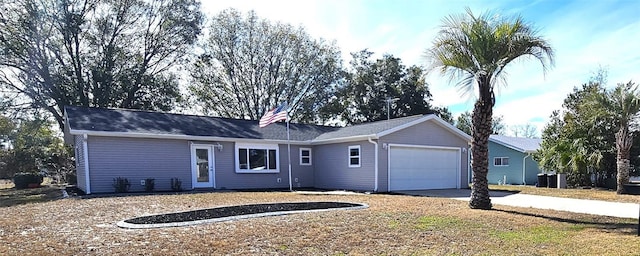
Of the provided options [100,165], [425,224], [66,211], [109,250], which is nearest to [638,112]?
[425,224]

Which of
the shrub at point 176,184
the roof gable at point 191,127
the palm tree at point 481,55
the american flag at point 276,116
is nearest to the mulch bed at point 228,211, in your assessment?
the palm tree at point 481,55

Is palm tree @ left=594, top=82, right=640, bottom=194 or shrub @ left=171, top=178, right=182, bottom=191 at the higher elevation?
palm tree @ left=594, top=82, right=640, bottom=194

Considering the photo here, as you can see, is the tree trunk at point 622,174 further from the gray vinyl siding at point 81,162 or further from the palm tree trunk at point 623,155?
the gray vinyl siding at point 81,162

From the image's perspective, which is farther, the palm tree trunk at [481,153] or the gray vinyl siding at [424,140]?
the gray vinyl siding at [424,140]

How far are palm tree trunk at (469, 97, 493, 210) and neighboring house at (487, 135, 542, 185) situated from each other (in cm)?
1585

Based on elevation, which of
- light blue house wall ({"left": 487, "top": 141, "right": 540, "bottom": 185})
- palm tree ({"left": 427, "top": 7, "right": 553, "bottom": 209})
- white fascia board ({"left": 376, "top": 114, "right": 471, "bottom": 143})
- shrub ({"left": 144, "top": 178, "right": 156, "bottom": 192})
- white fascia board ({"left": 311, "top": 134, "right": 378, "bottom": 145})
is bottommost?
light blue house wall ({"left": 487, "top": 141, "right": 540, "bottom": 185})

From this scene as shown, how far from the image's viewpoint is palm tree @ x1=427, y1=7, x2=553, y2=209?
9078mm

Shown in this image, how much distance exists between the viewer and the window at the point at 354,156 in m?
16.2

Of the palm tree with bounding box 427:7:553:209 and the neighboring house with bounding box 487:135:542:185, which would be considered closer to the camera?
the palm tree with bounding box 427:7:553:209

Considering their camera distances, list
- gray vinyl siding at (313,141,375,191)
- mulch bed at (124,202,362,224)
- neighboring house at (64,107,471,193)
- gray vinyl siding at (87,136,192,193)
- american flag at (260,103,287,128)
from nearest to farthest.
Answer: mulch bed at (124,202,362,224), gray vinyl siding at (87,136,192,193), neighboring house at (64,107,471,193), american flag at (260,103,287,128), gray vinyl siding at (313,141,375,191)

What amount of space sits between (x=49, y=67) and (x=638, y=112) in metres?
30.3

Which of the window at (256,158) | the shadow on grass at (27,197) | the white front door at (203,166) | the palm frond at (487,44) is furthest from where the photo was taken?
the window at (256,158)

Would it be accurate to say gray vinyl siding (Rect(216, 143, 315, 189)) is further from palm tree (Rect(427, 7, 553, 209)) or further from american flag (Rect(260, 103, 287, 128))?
palm tree (Rect(427, 7, 553, 209))

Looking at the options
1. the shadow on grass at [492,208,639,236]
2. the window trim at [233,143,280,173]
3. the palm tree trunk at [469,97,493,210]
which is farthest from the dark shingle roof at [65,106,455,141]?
the shadow on grass at [492,208,639,236]
